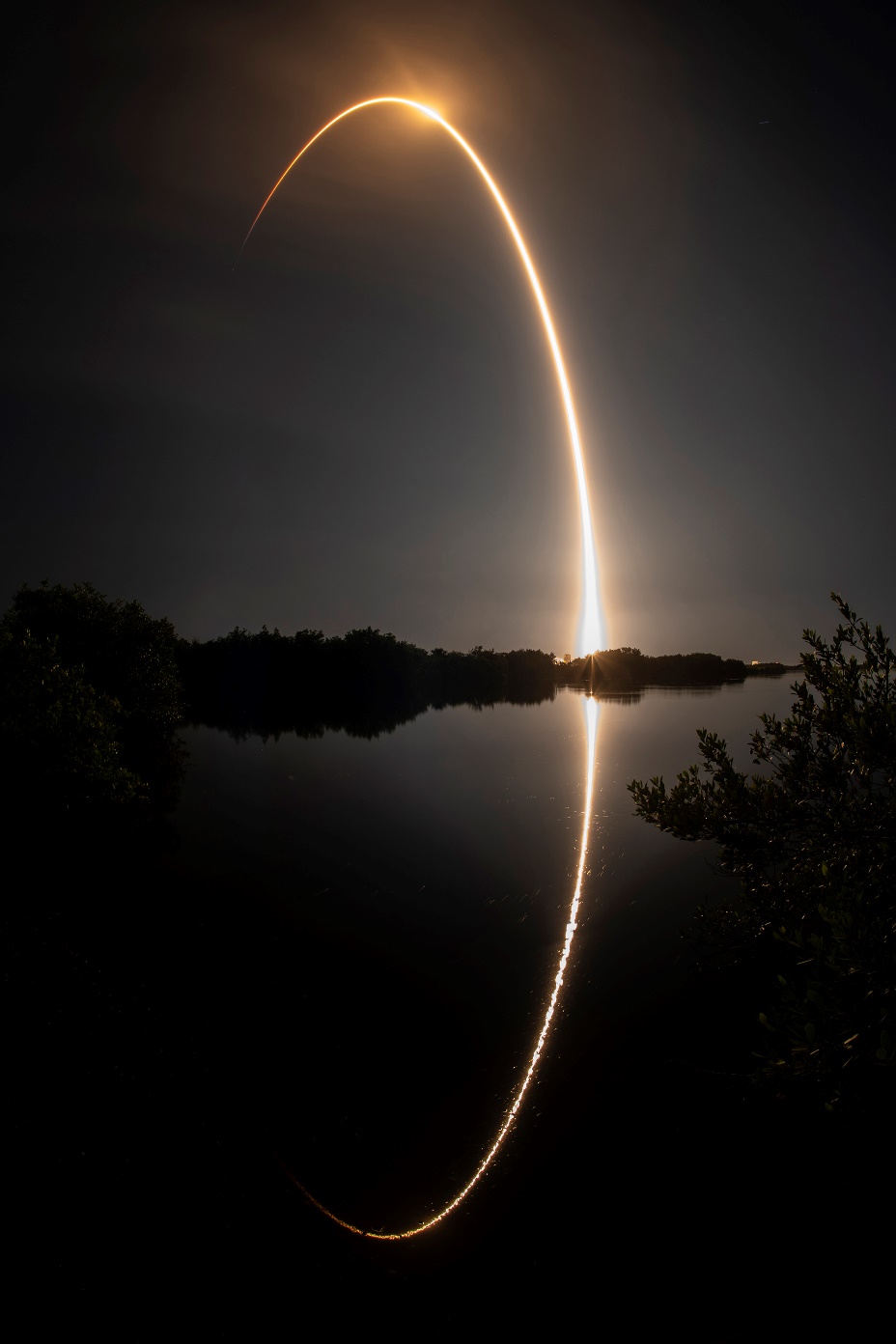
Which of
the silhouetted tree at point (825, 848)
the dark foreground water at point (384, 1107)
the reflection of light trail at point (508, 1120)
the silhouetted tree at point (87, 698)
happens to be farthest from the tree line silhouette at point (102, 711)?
the silhouetted tree at point (825, 848)

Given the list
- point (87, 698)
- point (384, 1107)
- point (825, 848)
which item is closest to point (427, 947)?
point (384, 1107)

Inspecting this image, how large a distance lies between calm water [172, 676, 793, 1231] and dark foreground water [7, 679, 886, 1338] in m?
0.06

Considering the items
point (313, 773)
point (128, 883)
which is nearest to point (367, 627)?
point (313, 773)

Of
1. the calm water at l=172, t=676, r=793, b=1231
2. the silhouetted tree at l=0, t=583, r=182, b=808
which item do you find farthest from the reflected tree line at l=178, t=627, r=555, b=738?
the calm water at l=172, t=676, r=793, b=1231

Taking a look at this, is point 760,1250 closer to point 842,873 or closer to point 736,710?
point 842,873

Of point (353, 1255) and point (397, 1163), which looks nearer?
point (353, 1255)

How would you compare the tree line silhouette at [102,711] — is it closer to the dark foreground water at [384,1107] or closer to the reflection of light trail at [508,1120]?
the dark foreground water at [384,1107]

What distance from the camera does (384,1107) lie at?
7.61m

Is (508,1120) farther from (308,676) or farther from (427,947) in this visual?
(308,676)

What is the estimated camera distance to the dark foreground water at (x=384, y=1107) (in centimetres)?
530

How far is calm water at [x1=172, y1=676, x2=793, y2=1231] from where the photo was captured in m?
7.12

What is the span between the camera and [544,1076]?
8.38 meters

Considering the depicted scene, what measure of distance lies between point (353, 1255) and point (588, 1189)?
2.43m

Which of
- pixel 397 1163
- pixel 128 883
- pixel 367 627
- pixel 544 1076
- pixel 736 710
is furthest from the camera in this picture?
pixel 367 627
